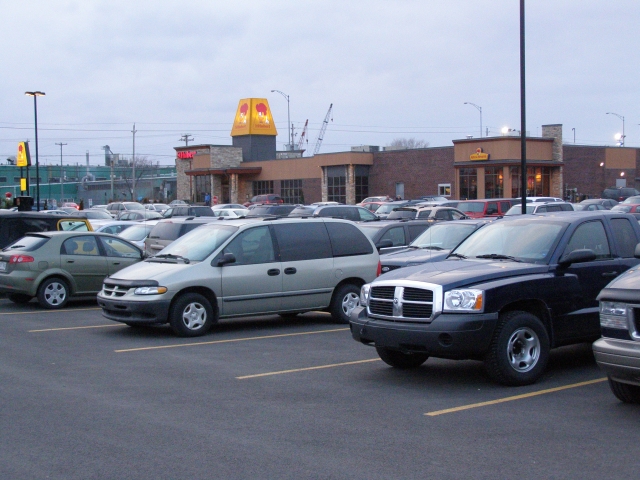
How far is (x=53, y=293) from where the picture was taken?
1588cm

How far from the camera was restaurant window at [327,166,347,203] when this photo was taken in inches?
2635

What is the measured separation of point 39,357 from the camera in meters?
10.4

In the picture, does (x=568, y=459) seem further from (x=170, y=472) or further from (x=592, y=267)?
(x=592, y=267)

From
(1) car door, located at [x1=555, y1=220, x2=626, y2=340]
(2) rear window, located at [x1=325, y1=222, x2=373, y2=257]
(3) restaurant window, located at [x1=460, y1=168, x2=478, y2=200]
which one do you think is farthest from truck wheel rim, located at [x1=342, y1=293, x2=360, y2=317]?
(3) restaurant window, located at [x1=460, y1=168, x2=478, y2=200]

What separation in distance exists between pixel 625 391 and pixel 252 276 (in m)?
6.70

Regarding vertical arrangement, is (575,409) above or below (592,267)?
below

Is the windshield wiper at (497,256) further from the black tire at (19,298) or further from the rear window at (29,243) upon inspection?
the black tire at (19,298)

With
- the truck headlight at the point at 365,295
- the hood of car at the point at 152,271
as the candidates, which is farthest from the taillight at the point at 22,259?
the truck headlight at the point at 365,295

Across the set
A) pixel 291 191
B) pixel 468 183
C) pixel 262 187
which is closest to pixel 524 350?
pixel 468 183

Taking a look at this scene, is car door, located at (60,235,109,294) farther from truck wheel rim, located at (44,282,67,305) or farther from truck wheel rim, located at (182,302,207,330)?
truck wheel rim, located at (182,302,207,330)

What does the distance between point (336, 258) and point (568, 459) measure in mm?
7934

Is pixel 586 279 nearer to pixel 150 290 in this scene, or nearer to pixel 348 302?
pixel 348 302

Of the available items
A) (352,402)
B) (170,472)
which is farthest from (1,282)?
(170,472)

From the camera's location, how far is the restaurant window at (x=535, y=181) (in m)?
57.4
